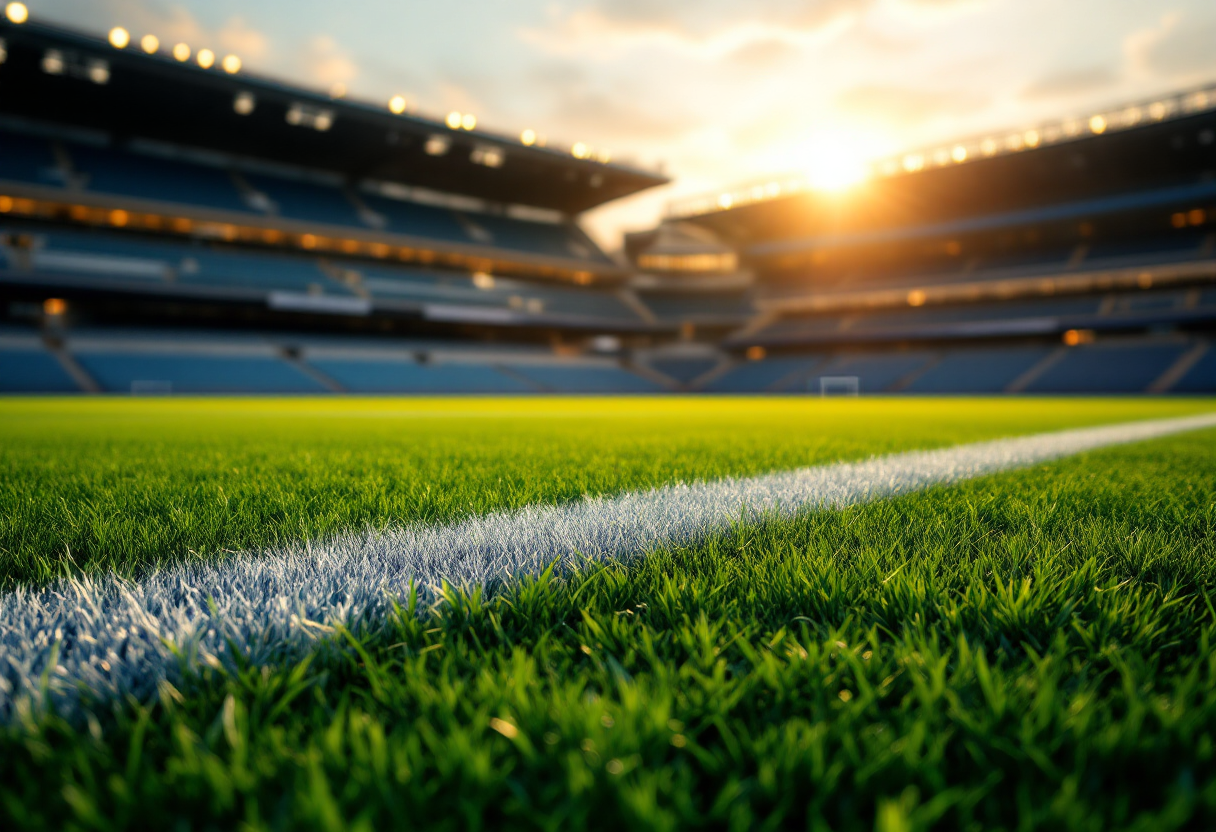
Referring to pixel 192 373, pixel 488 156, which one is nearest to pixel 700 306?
pixel 488 156

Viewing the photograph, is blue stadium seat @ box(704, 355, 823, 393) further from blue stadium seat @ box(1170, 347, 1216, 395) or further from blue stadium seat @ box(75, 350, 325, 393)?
blue stadium seat @ box(75, 350, 325, 393)

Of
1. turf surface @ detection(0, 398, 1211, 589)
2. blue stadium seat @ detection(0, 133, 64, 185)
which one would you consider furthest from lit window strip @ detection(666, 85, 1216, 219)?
blue stadium seat @ detection(0, 133, 64, 185)

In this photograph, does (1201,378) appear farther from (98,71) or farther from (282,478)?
(98,71)

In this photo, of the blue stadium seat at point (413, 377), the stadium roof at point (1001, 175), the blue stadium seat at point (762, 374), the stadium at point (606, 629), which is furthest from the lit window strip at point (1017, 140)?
the stadium at point (606, 629)

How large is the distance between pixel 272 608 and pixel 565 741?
0.71m

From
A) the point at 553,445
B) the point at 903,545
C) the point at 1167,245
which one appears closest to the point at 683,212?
the point at 1167,245

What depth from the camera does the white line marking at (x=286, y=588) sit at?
907 mm

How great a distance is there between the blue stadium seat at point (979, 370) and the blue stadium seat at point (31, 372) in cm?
3619

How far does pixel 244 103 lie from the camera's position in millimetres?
27047

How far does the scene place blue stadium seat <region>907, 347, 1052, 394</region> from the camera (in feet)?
102

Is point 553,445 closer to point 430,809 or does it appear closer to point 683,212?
A: point 430,809

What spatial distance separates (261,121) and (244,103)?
1.60 meters

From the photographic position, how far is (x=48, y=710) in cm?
78

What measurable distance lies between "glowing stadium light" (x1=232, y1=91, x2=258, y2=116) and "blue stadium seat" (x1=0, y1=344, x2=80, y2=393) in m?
12.2
